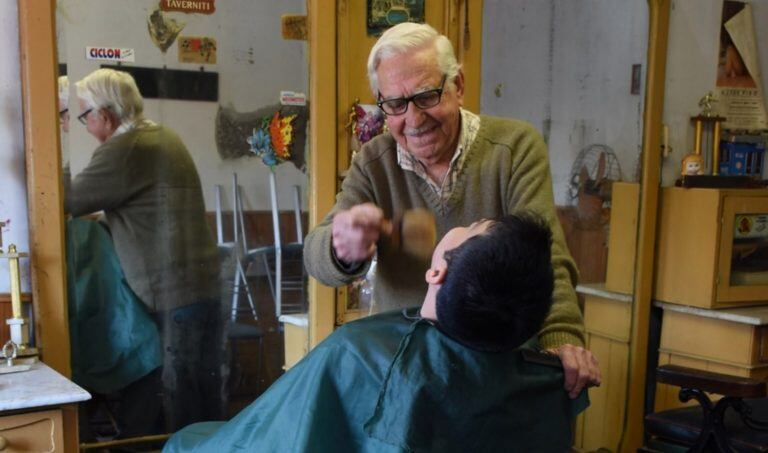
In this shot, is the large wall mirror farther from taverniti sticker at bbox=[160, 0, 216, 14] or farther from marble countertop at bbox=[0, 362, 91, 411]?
marble countertop at bbox=[0, 362, 91, 411]

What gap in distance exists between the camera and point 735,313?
10.6 feet

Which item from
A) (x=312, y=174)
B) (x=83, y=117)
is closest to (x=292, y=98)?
(x=312, y=174)

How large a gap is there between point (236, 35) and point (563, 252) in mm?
1416

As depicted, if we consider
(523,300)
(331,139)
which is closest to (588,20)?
(331,139)

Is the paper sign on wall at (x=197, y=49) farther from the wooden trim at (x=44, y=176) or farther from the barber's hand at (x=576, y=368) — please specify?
the barber's hand at (x=576, y=368)

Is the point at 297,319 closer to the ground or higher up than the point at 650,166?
closer to the ground

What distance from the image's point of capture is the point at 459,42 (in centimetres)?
282

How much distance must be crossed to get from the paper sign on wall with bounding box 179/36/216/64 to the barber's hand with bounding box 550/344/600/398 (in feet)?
5.06

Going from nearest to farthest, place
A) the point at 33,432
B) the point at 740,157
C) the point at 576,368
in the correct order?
the point at 576,368 → the point at 33,432 → the point at 740,157

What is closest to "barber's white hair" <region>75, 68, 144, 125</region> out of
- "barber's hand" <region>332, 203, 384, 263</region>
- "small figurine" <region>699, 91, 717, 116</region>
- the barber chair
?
"barber's hand" <region>332, 203, 384, 263</region>

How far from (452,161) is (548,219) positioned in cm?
32

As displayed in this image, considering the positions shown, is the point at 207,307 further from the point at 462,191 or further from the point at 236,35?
the point at 462,191

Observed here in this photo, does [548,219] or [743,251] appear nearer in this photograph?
[548,219]

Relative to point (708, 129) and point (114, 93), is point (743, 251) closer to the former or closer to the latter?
point (708, 129)
